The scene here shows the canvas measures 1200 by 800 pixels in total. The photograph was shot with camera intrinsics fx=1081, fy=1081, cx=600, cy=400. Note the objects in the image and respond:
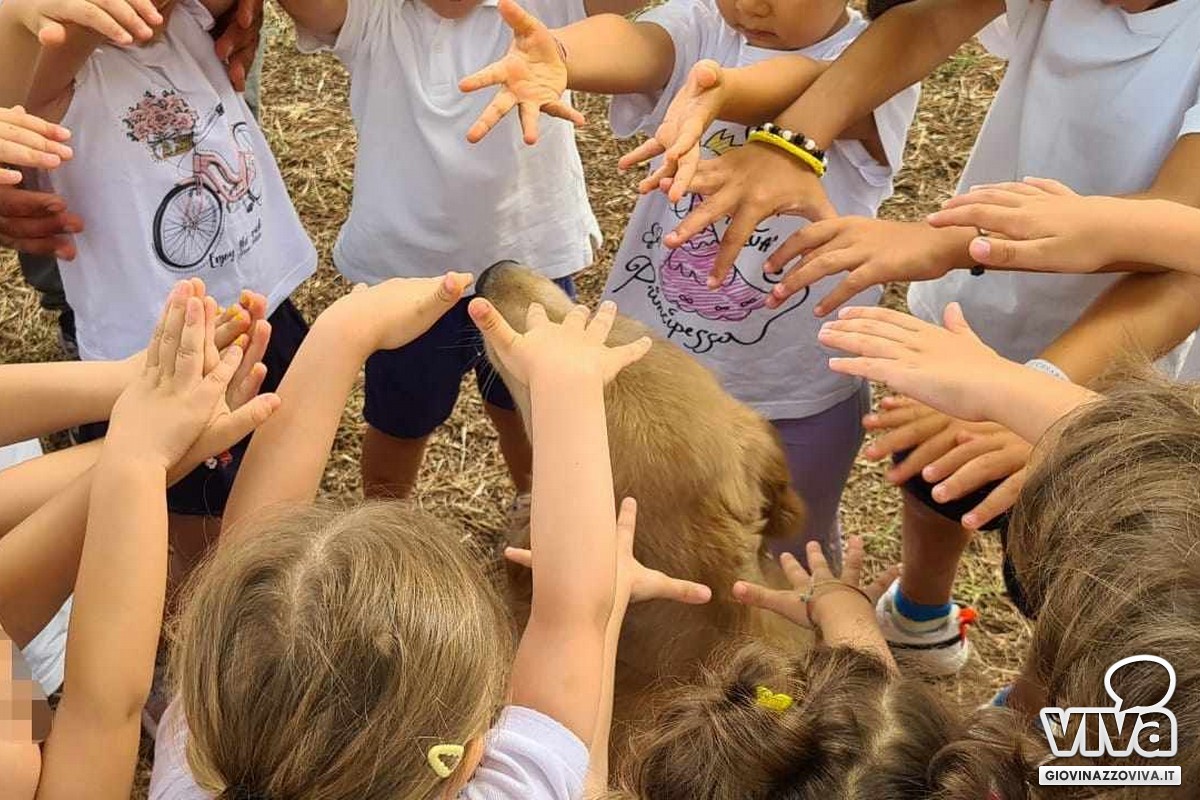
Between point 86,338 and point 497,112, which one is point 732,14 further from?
point 86,338

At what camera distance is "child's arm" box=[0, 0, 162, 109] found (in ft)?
6.33

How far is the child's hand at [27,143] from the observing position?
1.88 metres

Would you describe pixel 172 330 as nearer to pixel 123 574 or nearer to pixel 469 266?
pixel 123 574

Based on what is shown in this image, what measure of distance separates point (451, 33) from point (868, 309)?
1.19 metres

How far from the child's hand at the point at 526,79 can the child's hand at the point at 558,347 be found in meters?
0.35

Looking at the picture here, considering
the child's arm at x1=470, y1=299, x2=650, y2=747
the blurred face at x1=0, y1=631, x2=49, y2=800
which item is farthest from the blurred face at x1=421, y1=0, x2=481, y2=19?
the blurred face at x1=0, y1=631, x2=49, y2=800

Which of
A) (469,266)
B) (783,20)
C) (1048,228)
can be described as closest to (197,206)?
(469,266)

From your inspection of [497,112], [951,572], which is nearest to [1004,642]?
[951,572]

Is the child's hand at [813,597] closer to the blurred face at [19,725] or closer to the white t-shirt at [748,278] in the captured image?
the white t-shirt at [748,278]

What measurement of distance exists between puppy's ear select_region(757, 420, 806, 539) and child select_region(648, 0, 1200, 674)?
221 millimetres

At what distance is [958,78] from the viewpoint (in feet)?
16.3

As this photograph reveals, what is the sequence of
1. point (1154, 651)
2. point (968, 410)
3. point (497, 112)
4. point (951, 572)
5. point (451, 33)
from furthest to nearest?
point (951, 572), point (451, 33), point (497, 112), point (968, 410), point (1154, 651)

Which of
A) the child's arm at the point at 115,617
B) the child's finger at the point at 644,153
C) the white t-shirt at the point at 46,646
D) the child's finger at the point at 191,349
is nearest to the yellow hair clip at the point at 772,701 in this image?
the child's arm at the point at 115,617

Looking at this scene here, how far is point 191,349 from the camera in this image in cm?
165
